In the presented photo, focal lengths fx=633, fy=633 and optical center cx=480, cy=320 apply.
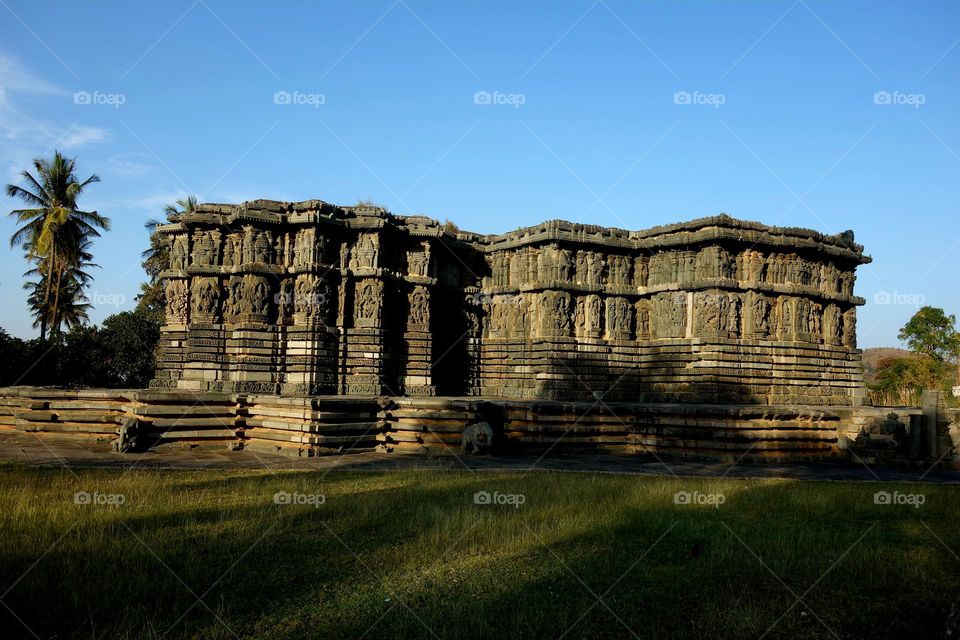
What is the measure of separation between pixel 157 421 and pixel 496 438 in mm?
9320

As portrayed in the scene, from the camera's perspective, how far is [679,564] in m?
7.30

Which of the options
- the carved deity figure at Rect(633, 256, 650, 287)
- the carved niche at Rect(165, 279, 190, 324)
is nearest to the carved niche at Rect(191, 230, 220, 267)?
the carved niche at Rect(165, 279, 190, 324)

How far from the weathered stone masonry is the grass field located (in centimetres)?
1275

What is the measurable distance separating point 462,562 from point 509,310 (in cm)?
2086

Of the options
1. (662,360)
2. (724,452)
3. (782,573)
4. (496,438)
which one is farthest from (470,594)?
(662,360)

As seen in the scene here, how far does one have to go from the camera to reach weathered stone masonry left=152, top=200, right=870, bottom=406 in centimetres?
2388

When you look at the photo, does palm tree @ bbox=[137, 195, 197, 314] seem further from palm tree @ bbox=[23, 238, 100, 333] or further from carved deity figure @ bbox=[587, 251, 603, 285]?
carved deity figure @ bbox=[587, 251, 603, 285]

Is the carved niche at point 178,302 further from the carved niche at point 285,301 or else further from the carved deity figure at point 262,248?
the carved niche at point 285,301

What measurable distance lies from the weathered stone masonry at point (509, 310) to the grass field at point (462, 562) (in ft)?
41.8

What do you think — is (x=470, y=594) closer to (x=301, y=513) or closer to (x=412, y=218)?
(x=301, y=513)

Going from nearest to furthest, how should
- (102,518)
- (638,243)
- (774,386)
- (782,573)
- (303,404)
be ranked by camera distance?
(782,573) < (102,518) < (303,404) < (774,386) < (638,243)

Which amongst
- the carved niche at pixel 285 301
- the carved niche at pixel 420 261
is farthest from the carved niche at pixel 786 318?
the carved niche at pixel 285 301

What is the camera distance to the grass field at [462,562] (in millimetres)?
5527

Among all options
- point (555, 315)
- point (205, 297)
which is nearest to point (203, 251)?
point (205, 297)
